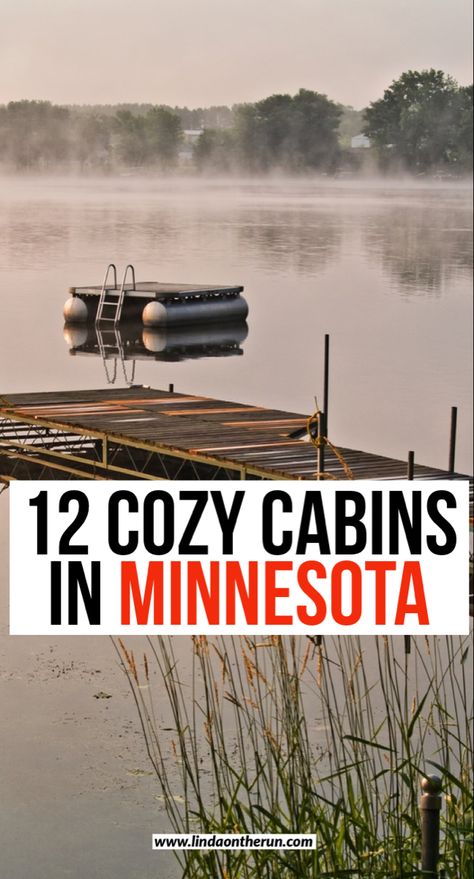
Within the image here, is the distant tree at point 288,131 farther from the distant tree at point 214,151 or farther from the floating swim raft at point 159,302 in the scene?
the floating swim raft at point 159,302

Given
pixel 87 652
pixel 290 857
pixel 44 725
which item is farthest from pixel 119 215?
pixel 290 857

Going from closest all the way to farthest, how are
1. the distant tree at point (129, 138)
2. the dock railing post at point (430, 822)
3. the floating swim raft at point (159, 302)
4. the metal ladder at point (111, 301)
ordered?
the dock railing post at point (430, 822) → the distant tree at point (129, 138) → the metal ladder at point (111, 301) → the floating swim raft at point (159, 302)

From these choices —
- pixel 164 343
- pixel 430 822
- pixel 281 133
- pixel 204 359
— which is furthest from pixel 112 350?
pixel 430 822

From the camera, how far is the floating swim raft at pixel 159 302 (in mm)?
8820

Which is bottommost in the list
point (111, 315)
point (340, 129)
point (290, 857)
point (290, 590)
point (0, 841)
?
point (0, 841)

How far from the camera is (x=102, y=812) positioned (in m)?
4.52

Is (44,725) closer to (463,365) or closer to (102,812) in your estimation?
(102,812)

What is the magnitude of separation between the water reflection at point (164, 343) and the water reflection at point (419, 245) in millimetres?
1210

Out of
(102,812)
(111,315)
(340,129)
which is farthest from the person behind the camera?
(111,315)

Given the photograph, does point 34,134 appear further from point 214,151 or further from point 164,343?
point 164,343

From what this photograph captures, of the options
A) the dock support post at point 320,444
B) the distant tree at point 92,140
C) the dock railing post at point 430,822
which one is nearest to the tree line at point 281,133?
the distant tree at point 92,140

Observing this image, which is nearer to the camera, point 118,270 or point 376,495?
point 376,495

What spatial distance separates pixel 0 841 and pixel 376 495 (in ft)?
4.85

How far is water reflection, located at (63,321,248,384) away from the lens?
8.97 m
